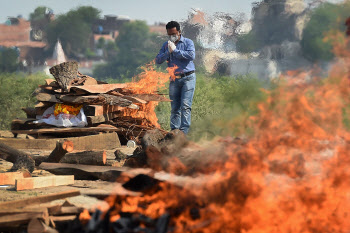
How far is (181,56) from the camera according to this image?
954 cm

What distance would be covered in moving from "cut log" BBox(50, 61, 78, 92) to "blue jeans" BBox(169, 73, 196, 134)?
2300 millimetres

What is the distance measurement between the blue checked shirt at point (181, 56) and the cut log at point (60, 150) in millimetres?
3132

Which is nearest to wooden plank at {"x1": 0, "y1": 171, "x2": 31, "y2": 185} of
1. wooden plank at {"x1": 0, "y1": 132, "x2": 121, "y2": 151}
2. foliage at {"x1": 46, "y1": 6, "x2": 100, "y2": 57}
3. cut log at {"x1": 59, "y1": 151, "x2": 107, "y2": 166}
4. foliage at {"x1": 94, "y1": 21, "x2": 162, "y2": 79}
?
cut log at {"x1": 59, "y1": 151, "x2": 107, "y2": 166}

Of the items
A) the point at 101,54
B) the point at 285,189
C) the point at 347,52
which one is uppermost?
the point at 347,52

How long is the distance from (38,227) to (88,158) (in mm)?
3100

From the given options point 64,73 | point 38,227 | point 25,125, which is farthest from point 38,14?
point 38,227

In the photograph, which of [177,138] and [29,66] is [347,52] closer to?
[177,138]

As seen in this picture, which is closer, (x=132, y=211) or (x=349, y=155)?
(x=132, y=211)

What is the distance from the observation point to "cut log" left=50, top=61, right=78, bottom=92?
10.4 m

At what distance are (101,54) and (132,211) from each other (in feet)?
139

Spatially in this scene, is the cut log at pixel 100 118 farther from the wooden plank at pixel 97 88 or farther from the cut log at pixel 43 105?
the cut log at pixel 43 105

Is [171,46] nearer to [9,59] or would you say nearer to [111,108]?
[111,108]

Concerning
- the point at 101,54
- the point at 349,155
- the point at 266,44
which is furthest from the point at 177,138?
the point at 101,54

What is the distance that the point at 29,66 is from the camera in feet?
98.5
